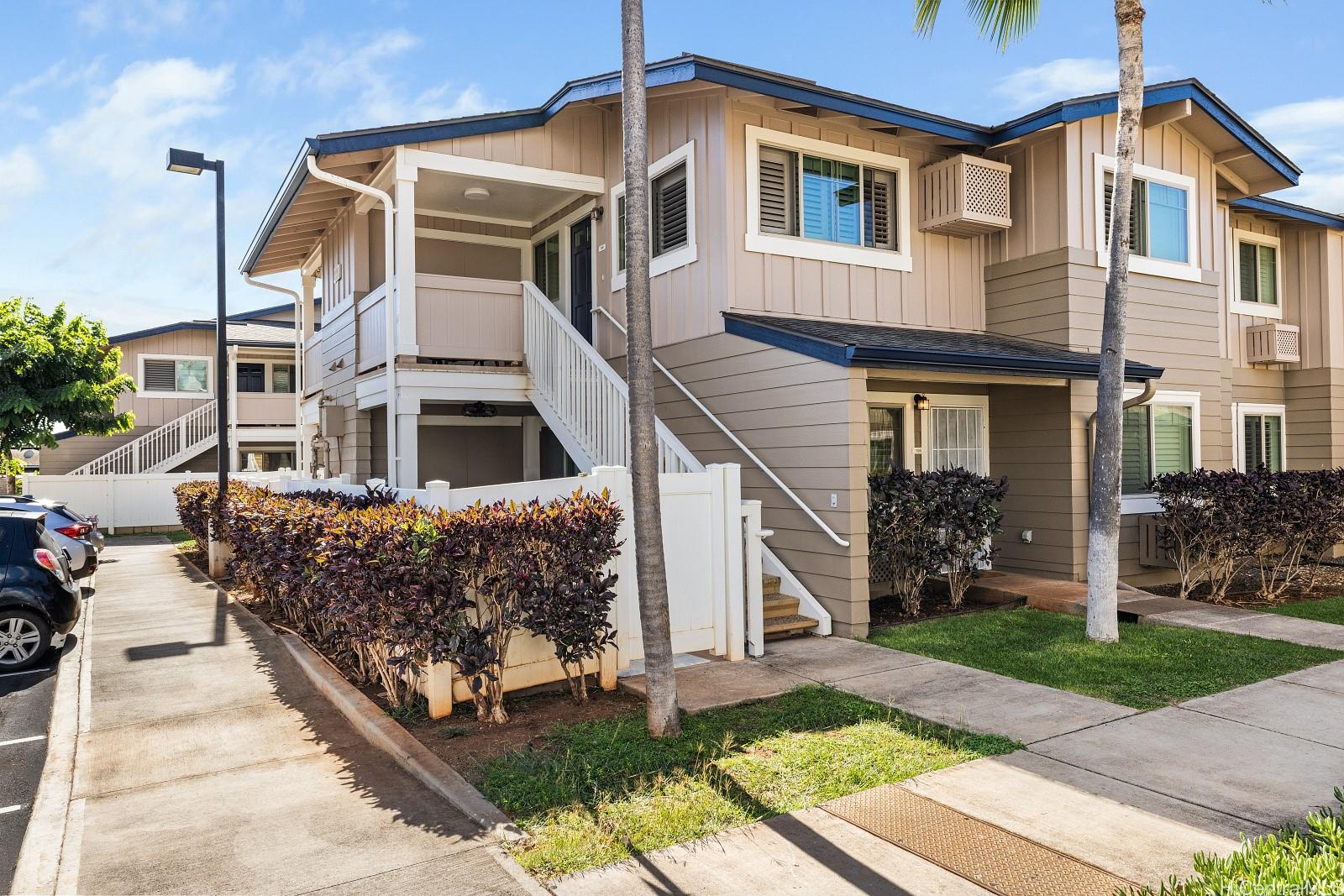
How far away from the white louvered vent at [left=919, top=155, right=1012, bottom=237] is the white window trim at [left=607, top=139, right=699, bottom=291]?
3.12m

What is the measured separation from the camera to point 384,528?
221 inches

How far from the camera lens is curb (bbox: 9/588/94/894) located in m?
3.91

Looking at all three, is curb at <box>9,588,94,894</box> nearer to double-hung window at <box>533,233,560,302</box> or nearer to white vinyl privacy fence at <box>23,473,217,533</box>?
double-hung window at <box>533,233,560,302</box>

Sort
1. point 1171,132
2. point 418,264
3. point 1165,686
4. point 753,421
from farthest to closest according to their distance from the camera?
point 418,264 < point 1171,132 < point 753,421 < point 1165,686

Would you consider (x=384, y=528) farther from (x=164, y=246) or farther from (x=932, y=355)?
(x=164, y=246)

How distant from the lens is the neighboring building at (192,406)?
24.0 m

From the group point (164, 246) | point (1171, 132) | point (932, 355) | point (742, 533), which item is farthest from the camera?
point (164, 246)

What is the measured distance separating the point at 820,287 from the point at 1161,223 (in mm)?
5419

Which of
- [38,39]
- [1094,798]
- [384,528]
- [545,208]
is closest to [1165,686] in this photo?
[1094,798]

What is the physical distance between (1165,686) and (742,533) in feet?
11.4

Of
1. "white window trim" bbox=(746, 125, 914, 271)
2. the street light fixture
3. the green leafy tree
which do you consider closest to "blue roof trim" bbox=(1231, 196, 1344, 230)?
"white window trim" bbox=(746, 125, 914, 271)

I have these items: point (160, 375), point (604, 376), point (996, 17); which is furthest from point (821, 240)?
point (160, 375)

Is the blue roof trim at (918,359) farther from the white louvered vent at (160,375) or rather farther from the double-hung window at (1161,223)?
the white louvered vent at (160,375)

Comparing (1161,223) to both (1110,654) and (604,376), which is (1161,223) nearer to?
(1110,654)
